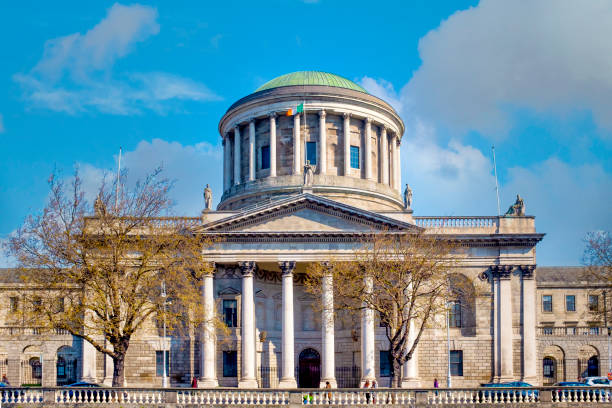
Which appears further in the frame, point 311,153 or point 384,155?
point 384,155

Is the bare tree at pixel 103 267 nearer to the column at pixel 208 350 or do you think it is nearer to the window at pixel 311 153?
the column at pixel 208 350

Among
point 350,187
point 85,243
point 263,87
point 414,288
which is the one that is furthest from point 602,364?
point 85,243

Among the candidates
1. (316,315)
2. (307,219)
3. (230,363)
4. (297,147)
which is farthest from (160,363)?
(297,147)

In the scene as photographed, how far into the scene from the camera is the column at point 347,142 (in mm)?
60312

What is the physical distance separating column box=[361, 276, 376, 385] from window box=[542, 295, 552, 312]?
97.8 ft

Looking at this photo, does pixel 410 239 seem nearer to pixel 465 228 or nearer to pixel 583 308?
pixel 465 228

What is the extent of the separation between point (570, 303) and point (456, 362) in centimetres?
2689

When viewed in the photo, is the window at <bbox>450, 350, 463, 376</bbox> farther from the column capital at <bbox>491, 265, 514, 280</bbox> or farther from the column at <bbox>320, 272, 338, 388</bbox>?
the column at <bbox>320, 272, 338, 388</bbox>

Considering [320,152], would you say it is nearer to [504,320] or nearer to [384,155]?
[384,155]

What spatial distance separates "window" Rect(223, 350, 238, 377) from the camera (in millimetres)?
50438

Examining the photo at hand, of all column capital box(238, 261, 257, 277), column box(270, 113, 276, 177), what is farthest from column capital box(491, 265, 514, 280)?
column box(270, 113, 276, 177)

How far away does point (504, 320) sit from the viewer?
1970 inches

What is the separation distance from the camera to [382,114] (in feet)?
209

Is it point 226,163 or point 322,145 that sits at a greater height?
point 322,145
